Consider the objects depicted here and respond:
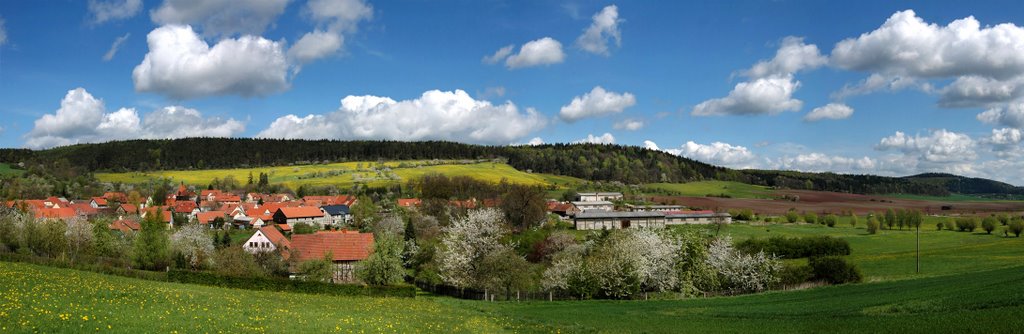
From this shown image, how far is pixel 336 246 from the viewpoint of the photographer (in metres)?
64.7

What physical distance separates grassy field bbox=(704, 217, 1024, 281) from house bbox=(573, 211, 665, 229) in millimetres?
14885

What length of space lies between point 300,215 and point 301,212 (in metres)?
0.99

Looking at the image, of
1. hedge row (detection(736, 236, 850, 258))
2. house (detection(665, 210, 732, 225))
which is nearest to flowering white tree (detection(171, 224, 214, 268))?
hedge row (detection(736, 236, 850, 258))

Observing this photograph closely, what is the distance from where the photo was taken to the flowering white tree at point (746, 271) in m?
52.3

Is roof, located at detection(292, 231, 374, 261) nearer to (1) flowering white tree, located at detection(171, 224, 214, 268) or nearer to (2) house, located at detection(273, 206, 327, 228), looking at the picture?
(1) flowering white tree, located at detection(171, 224, 214, 268)

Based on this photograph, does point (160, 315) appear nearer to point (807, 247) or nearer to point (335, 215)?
point (807, 247)

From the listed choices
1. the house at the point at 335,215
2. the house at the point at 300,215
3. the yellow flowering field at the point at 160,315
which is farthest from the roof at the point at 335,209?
the yellow flowering field at the point at 160,315

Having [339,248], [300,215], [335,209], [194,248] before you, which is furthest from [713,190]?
[194,248]

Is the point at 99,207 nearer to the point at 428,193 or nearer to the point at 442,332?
the point at 428,193

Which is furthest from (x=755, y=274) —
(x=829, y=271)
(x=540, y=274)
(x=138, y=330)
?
(x=138, y=330)

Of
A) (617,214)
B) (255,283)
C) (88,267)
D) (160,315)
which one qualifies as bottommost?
(255,283)

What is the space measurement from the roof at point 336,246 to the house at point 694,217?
70.6 metres

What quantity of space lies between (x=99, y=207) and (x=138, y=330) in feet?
460

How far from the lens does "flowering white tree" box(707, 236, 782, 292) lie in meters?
52.3
